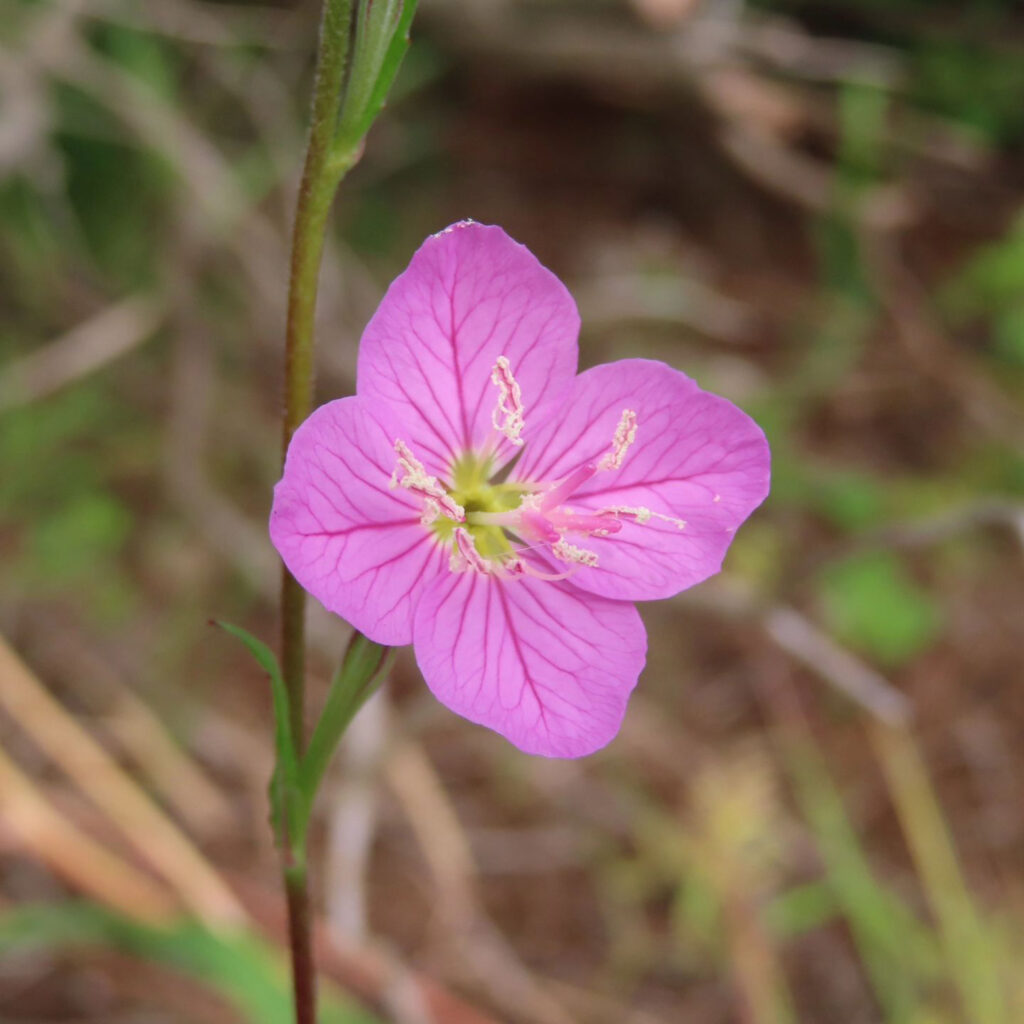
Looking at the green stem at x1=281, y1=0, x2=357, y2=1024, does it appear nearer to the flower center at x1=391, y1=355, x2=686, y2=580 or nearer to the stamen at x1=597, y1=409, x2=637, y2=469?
the flower center at x1=391, y1=355, x2=686, y2=580

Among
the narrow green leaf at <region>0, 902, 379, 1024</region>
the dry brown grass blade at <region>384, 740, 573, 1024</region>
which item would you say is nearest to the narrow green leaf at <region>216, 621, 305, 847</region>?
the narrow green leaf at <region>0, 902, 379, 1024</region>

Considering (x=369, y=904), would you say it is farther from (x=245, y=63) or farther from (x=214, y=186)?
(x=245, y=63)

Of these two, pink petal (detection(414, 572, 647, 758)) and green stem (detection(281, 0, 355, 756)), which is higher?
green stem (detection(281, 0, 355, 756))

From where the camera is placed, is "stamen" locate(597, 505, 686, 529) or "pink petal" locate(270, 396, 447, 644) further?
"stamen" locate(597, 505, 686, 529)

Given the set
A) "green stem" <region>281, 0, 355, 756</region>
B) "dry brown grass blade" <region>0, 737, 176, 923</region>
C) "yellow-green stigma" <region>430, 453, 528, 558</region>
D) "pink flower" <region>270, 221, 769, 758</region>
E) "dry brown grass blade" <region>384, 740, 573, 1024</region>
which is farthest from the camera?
"dry brown grass blade" <region>384, 740, 573, 1024</region>

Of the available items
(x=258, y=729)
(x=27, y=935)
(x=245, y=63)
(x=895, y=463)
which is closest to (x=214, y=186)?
(x=245, y=63)

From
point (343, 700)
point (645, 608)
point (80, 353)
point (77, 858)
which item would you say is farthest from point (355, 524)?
point (80, 353)
